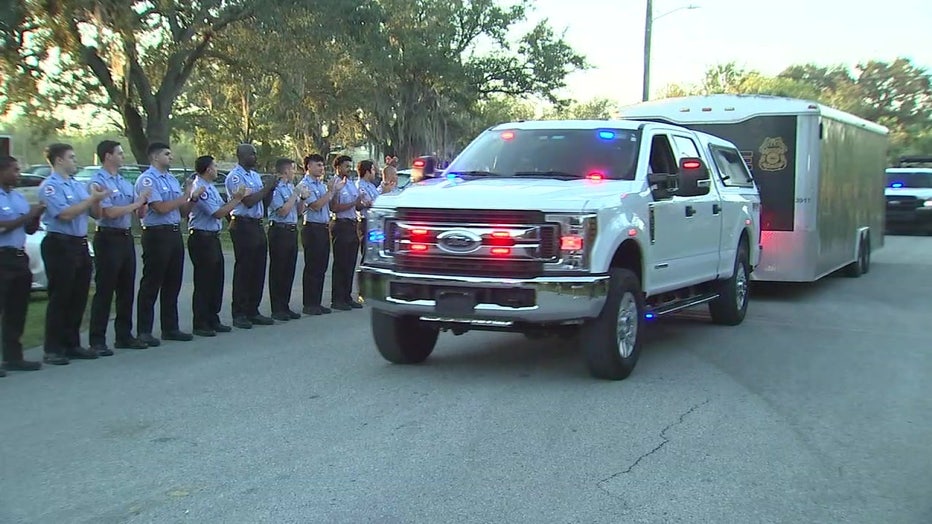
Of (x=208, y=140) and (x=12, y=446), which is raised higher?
(x=208, y=140)

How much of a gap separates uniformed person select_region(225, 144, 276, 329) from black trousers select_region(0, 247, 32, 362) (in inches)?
101

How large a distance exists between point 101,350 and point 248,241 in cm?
214

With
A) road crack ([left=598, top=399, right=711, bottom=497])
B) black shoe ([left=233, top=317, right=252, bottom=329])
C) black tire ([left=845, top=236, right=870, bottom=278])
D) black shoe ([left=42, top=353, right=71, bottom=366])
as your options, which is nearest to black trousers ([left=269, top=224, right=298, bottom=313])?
black shoe ([left=233, top=317, right=252, bottom=329])

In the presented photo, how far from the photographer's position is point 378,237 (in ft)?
23.7

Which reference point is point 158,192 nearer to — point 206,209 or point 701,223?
point 206,209

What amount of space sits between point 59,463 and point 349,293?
6577 millimetres

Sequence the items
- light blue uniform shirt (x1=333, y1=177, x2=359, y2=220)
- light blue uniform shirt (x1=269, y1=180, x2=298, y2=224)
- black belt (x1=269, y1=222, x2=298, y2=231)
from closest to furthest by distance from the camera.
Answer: light blue uniform shirt (x1=269, y1=180, x2=298, y2=224), black belt (x1=269, y1=222, x2=298, y2=231), light blue uniform shirt (x1=333, y1=177, x2=359, y2=220)

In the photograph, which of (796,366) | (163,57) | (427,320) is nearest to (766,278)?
(796,366)

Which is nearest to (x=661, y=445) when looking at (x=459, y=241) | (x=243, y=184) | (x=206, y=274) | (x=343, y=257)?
(x=459, y=241)

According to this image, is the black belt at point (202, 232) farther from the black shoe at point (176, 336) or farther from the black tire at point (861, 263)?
the black tire at point (861, 263)

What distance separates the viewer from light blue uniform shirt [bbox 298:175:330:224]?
10680 millimetres

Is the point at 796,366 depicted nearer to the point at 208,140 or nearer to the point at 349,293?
the point at 349,293

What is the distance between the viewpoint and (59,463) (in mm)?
5074

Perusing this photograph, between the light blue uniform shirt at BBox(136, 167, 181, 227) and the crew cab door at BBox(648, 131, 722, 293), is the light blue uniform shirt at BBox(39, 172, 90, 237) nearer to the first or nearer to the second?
the light blue uniform shirt at BBox(136, 167, 181, 227)
